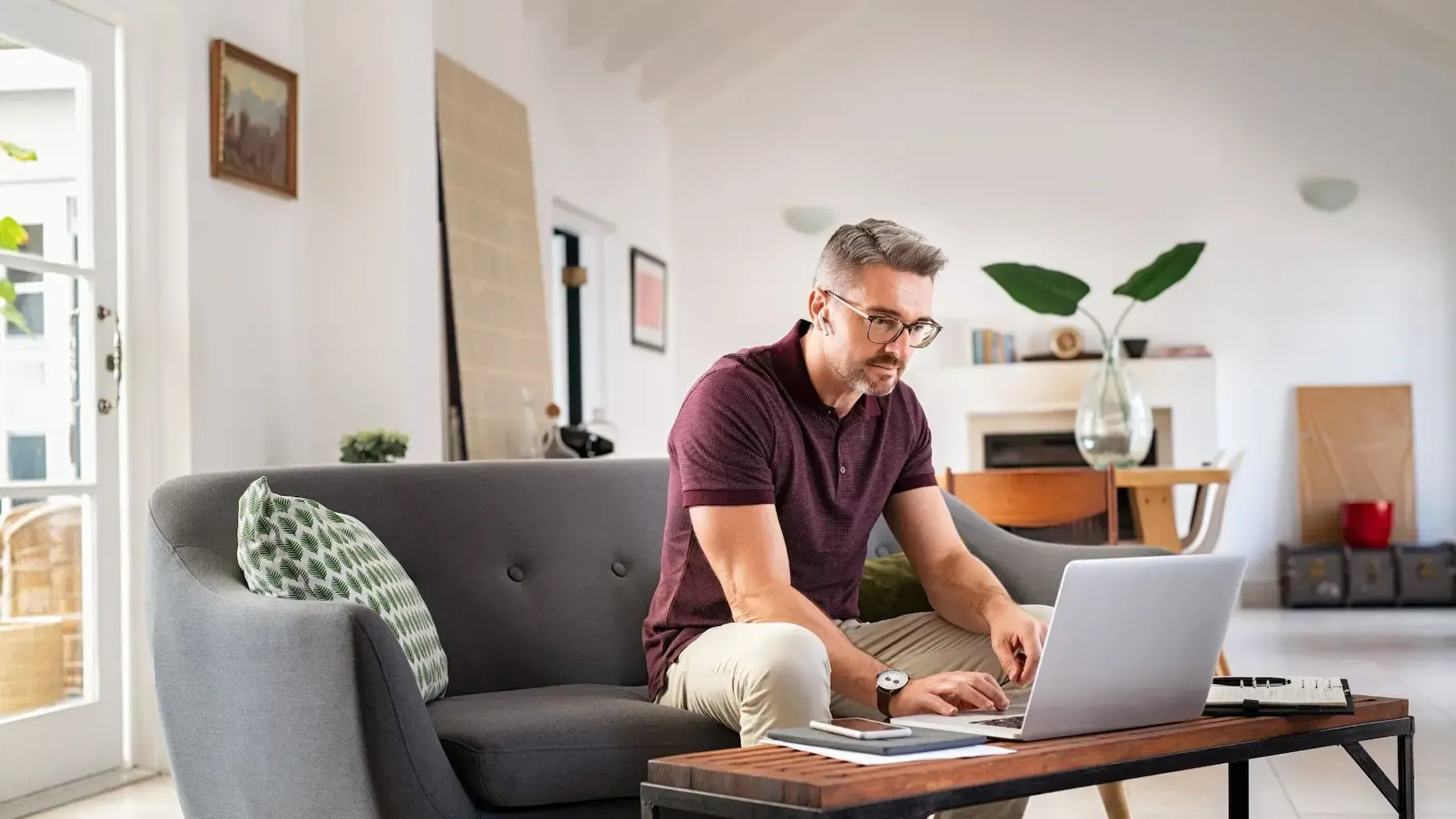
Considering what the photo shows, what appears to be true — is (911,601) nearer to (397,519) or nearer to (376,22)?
(397,519)

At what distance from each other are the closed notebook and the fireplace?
22.7 feet

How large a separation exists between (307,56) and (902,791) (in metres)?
3.96

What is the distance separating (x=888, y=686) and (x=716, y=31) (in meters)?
6.83

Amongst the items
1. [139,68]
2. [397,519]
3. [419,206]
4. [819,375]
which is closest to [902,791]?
[819,375]

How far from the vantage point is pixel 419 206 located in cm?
482

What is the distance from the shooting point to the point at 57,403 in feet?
12.3

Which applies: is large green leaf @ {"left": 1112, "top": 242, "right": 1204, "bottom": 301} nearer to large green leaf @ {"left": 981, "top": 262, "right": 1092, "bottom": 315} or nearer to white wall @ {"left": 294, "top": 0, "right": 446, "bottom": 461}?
large green leaf @ {"left": 981, "top": 262, "right": 1092, "bottom": 315}

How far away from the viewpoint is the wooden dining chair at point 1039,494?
14.1 feet

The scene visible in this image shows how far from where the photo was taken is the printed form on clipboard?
6.11 ft

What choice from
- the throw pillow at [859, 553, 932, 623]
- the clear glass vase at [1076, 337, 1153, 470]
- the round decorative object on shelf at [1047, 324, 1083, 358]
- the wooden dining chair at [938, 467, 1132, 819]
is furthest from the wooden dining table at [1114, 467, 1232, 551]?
the round decorative object on shelf at [1047, 324, 1083, 358]

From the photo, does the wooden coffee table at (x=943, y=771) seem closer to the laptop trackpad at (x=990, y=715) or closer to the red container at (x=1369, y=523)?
the laptop trackpad at (x=990, y=715)

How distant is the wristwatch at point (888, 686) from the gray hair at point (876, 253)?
26.0 inches

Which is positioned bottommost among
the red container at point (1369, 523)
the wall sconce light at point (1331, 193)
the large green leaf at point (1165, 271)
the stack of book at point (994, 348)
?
the red container at point (1369, 523)

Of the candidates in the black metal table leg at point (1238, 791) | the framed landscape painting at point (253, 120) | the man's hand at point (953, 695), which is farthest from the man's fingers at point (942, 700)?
the framed landscape painting at point (253, 120)
